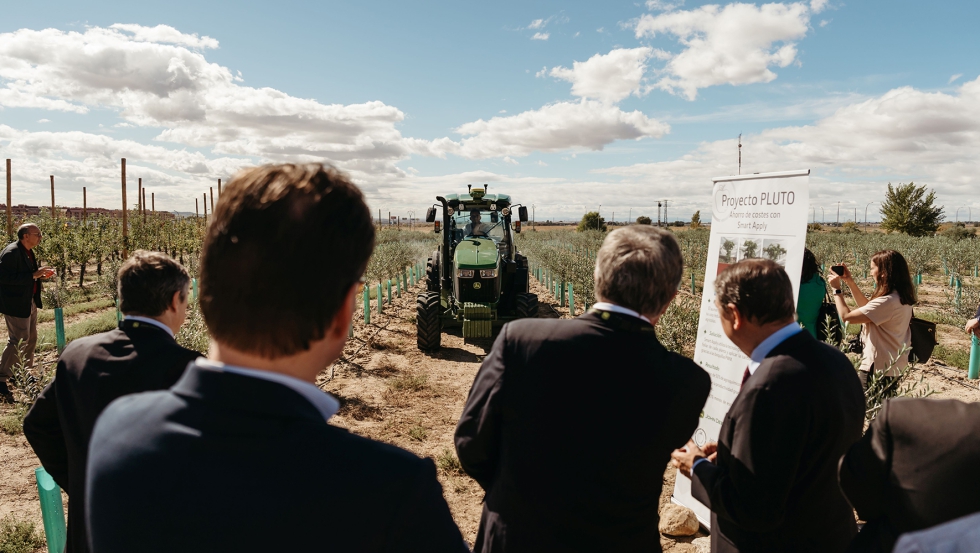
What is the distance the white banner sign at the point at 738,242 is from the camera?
2758 mm

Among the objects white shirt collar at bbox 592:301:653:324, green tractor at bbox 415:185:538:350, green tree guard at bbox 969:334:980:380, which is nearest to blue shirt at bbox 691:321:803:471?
white shirt collar at bbox 592:301:653:324

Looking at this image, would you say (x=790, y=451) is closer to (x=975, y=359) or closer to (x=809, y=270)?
(x=809, y=270)

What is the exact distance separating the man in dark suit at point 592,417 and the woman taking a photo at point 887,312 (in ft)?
10.1

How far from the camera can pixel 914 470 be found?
1049 mm

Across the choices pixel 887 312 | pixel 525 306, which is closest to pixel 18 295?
pixel 525 306

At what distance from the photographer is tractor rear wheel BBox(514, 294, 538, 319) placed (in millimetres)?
8570

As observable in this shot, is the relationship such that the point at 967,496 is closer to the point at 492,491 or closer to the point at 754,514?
the point at 754,514

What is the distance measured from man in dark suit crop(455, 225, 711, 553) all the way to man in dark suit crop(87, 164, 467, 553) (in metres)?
0.85

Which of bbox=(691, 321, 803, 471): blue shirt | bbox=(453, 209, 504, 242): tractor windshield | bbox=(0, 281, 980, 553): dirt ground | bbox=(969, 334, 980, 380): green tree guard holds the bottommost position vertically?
bbox=(0, 281, 980, 553): dirt ground

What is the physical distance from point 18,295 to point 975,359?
36.9ft

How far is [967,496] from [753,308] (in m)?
0.93

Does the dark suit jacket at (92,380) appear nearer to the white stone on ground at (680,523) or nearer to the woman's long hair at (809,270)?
the white stone on ground at (680,523)

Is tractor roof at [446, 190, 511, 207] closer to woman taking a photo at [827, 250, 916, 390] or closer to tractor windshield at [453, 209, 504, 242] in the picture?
tractor windshield at [453, 209, 504, 242]

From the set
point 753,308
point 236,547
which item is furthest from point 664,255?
point 236,547
